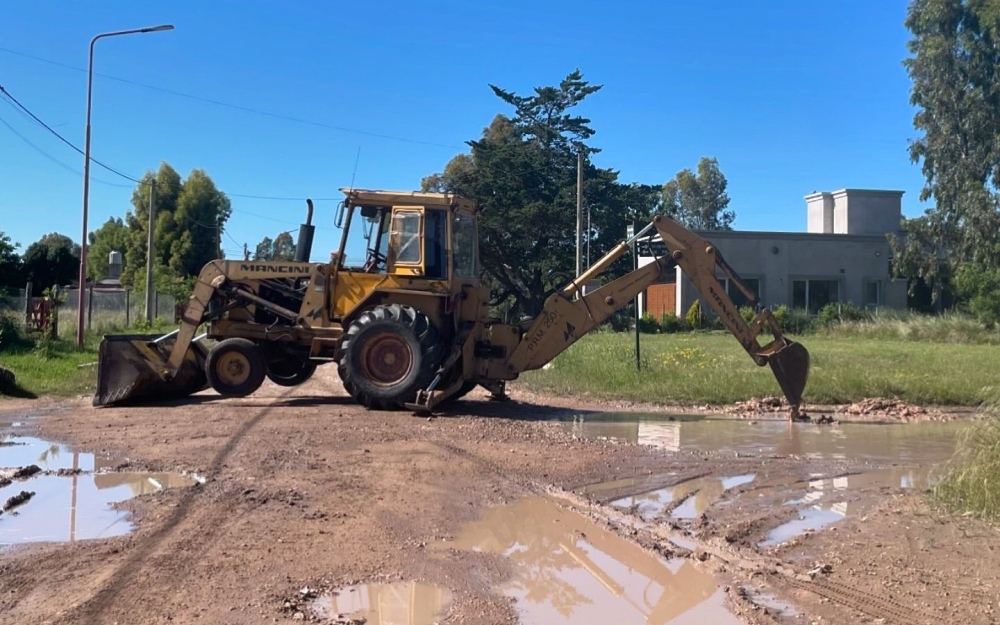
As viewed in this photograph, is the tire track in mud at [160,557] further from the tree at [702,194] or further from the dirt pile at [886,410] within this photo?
the tree at [702,194]

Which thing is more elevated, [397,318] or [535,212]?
[535,212]

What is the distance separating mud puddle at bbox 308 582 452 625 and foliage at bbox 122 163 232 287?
56.3m

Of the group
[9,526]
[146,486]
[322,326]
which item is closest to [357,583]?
[9,526]

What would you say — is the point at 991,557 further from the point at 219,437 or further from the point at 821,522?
the point at 219,437

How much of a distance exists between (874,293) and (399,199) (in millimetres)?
39500

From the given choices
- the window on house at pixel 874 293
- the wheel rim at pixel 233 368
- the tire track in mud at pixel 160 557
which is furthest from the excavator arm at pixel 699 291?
the window on house at pixel 874 293

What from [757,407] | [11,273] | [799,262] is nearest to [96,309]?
[11,273]

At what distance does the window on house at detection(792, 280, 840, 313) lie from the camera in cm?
4578

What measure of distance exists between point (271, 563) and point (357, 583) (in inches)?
26.6

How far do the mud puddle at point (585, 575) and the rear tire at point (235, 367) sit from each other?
8.04 m

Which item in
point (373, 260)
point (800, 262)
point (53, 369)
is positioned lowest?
point (53, 369)

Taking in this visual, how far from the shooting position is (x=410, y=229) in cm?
1363

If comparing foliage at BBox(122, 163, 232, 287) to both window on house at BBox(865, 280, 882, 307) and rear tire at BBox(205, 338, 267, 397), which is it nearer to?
window on house at BBox(865, 280, 882, 307)

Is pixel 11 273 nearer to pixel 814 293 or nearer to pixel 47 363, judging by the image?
pixel 47 363
